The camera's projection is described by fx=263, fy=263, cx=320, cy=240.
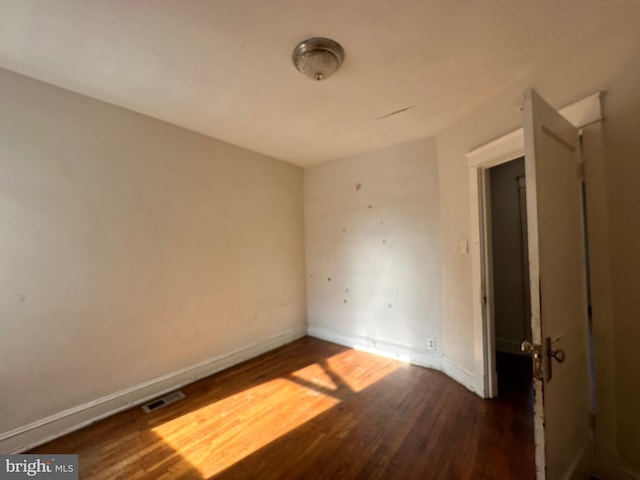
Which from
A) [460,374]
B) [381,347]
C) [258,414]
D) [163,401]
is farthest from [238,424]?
[460,374]

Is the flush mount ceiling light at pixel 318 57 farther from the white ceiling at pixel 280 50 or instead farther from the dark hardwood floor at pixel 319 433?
the dark hardwood floor at pixel 319 433

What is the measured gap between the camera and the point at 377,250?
325 cm

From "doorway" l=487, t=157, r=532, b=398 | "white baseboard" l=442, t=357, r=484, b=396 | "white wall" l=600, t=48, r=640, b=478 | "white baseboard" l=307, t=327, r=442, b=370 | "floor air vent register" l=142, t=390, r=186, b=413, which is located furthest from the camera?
"doorway" l=487, t=157, r=532, b=398

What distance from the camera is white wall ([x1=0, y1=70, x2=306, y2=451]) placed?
1774mm

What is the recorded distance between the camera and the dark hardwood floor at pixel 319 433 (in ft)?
5.18

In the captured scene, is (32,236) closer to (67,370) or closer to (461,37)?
(67,370)

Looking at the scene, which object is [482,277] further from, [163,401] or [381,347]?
[163,401]

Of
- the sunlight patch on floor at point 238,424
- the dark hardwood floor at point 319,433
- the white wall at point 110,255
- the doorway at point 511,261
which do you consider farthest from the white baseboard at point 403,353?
the sunlight patch on floor at point 238,424

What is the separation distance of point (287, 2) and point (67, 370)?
2795 millimetres

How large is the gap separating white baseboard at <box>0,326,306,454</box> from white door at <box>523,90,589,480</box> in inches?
106

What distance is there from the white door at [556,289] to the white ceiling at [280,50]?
1.93ft

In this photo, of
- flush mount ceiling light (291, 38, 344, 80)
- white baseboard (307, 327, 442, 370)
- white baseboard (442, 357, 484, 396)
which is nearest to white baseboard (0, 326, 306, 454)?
white baseboard (307, 327, 442, 370)

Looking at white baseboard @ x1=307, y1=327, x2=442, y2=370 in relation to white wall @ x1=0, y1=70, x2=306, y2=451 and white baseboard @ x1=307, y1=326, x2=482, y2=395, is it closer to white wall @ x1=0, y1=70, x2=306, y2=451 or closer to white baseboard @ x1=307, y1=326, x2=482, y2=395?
white baseboard @ x1=307, y1=326, x2=482, y2=395

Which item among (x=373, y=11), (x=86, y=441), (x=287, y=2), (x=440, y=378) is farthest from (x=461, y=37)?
(x=86, y=441)
